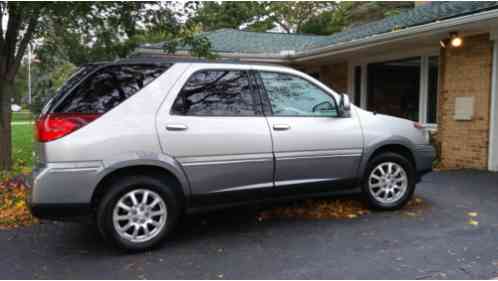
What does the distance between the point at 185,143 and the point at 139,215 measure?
2.47ft

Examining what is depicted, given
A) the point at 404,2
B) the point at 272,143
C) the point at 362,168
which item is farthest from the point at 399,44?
the point at 404,2

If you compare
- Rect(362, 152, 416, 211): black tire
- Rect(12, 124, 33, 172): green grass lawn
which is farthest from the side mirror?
Rect(12, 124, 33, 172): green grass lawn

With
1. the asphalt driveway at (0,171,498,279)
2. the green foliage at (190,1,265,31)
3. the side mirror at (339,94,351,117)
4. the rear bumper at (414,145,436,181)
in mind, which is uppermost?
the green foliage at (190,1,265,31)

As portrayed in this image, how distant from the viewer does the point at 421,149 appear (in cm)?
502

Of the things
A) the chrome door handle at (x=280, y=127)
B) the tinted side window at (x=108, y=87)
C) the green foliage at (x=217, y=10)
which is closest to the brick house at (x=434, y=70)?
the green foliage at (x=217, y=10)

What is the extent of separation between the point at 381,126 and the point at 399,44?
4433 millimetres

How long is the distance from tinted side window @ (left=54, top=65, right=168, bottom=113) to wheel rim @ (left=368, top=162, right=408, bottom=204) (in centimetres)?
270

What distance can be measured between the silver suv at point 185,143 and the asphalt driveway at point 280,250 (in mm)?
345

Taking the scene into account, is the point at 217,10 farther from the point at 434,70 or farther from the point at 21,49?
the point at 434,70

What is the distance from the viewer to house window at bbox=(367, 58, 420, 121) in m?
9.34

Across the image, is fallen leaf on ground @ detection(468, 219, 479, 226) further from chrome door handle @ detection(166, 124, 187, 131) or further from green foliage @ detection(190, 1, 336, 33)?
green foliage @ detection(190, 1, 336, 33)

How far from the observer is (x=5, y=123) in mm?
→ 7488

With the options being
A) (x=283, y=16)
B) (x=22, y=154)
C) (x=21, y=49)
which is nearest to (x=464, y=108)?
(x=21, y=49)

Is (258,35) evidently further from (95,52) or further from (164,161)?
(164,161)
